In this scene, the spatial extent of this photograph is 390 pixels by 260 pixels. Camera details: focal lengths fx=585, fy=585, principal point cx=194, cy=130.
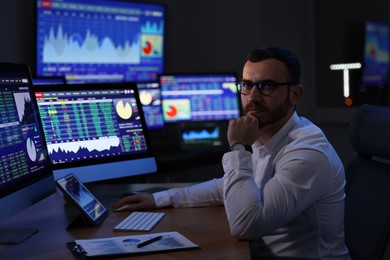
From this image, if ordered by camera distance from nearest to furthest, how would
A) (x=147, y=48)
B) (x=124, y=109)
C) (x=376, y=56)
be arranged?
(x=124, y=109) → (x=147, y=48) → (x=376, y=56)

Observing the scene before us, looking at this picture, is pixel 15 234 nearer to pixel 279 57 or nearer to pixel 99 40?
pixel 279 57

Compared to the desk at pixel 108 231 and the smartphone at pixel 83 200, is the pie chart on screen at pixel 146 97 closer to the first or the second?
the desk at pixel 108 231

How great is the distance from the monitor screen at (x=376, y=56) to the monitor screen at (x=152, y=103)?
88.6 inches

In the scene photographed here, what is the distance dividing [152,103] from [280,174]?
234cm

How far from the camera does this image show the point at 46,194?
1857 mm

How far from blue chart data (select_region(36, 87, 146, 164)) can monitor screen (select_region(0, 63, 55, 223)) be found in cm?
29

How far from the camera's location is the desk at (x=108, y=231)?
1496 mm

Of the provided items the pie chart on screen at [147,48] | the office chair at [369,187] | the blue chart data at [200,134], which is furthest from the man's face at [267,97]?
the pie chart on screen at [147,48]

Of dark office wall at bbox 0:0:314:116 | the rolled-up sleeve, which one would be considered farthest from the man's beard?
dark office wall at bbox 0:0:314:116

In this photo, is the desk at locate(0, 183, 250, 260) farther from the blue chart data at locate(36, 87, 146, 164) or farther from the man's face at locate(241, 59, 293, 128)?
the man's face at locate(241, 59, 293, 128)

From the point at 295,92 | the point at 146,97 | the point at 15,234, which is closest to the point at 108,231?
the point at 15,234

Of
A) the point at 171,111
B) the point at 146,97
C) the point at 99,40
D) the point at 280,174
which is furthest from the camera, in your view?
the point at 99,40

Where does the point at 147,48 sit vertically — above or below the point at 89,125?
above

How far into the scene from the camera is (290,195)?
5.30 feet
